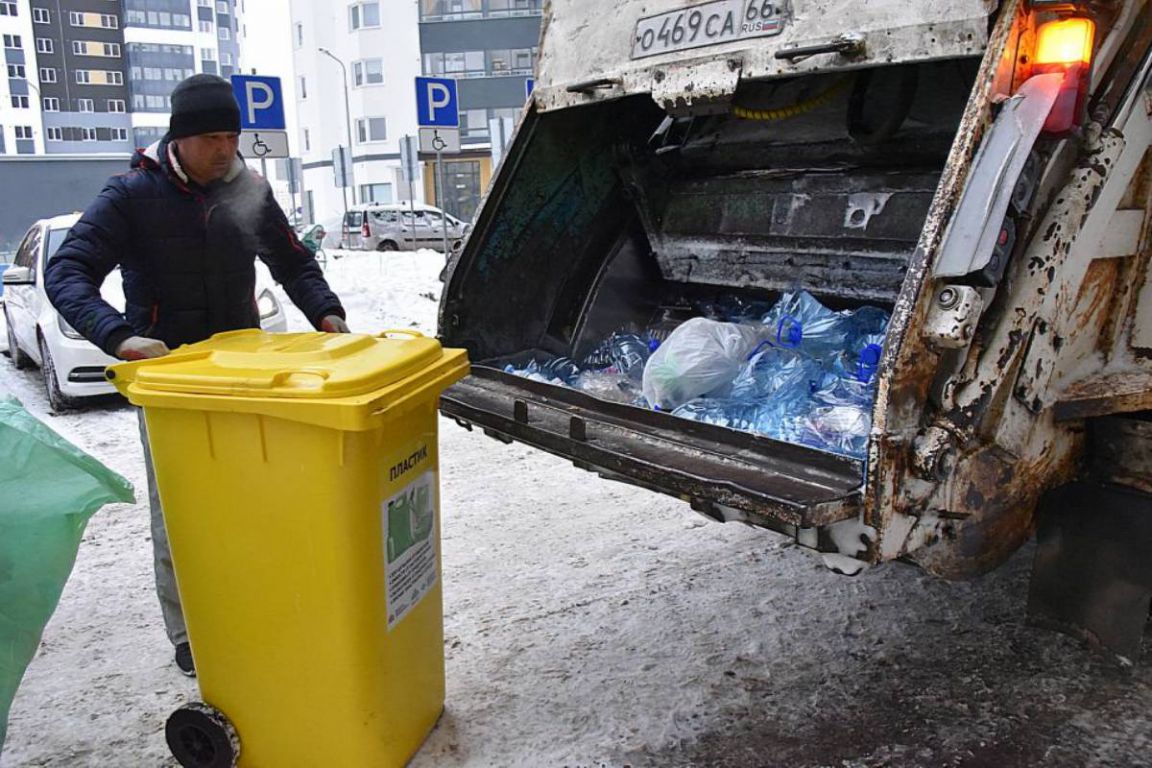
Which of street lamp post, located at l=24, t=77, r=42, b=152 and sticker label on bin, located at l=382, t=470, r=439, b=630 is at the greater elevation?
street lamp post, located at l=24, t=77, r=42, b=152

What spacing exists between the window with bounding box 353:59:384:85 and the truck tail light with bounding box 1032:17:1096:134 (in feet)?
124

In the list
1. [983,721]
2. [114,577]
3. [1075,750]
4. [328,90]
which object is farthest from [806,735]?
[328,90]

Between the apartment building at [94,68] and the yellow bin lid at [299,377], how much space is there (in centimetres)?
3302

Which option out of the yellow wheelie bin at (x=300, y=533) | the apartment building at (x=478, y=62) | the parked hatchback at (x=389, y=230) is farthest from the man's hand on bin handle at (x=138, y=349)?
the apartment building at (x=478, y=62)

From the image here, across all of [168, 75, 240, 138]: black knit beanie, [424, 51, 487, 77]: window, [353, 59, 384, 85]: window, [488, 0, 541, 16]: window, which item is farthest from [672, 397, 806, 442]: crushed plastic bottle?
[353, 59, 384, 85]: window

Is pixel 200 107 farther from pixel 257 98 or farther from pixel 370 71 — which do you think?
pixel 370 71

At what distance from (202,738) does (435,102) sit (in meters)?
8.89

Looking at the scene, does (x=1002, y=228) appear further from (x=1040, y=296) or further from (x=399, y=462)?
(x=399, y=462)

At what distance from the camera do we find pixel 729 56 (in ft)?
8.50

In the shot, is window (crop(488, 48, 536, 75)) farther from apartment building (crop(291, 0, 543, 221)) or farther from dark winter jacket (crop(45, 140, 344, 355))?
dark winter jacket (crop(45, 140, 344, 355))

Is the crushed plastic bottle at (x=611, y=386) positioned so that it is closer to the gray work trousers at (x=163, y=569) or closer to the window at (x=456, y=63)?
the gray work trousers at (x=163, y=569)

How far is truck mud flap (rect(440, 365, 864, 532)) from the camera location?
6.62ft

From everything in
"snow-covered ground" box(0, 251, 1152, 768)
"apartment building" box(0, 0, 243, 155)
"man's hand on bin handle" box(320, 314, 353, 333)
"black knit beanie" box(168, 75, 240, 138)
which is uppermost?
"apartment building" box(0, 0, 243, 155)

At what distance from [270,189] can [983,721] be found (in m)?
2.71
